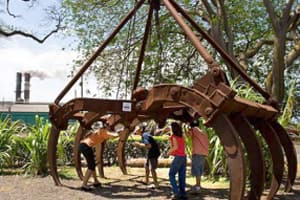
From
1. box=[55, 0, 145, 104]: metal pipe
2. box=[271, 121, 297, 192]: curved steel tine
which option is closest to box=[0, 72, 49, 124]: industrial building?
box=[55, 0, 145, 104]: metal pipe

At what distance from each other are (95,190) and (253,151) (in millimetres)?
4280

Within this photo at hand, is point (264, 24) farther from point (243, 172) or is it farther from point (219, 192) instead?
point (243, 172)

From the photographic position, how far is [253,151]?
314 inches

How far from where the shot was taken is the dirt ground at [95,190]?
973 centimetres

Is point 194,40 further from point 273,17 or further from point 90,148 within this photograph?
point 273,17

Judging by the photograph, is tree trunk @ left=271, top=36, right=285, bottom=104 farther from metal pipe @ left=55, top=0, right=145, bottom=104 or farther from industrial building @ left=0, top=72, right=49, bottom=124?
industrial building @ left=0, top=72, right=49, bottom=124

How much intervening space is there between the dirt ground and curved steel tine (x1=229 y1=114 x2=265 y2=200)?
1683mm

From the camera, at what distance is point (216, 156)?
11617 mm

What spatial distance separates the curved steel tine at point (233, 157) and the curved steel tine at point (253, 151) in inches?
35.1

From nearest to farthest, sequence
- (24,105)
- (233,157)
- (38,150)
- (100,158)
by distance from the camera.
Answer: (233,157)
(38,150)
(100,158)
(24,105)

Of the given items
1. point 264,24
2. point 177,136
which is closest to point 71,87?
point 177,136

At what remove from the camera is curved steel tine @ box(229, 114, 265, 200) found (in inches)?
303

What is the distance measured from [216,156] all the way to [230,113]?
14.3 feet

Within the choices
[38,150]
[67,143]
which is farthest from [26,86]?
[38,150]
